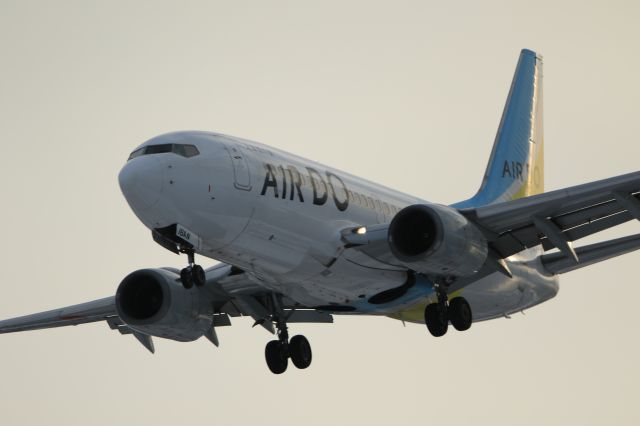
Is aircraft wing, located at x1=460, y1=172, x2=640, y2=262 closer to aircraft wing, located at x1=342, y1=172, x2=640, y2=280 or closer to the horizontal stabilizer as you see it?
aircraft wing, located at x1=342, y1=172, x2=640, y2=280

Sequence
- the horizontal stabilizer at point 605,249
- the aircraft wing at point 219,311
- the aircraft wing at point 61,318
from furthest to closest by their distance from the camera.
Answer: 1. the aircraft wing at point 61,318
2. the aircraft wing at point 219,311
3. the horizontal stabilizer at point 605,249

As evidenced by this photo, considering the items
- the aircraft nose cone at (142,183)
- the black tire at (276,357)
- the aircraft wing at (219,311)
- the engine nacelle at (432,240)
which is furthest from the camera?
the aircraft wing at (219,311)

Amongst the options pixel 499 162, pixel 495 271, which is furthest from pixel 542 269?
pixel 499 162

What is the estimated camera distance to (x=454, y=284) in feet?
119

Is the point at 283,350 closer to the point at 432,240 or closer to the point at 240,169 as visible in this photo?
the point at 432,240

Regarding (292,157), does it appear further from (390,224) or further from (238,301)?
(238,301)

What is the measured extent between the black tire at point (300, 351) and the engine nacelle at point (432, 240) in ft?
18.3

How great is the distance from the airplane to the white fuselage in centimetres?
3

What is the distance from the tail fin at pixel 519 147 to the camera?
44375mm

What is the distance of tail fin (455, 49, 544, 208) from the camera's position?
44375mm

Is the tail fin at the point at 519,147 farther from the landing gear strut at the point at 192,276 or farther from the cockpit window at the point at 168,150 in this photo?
the cockpit window at the point at 168,150

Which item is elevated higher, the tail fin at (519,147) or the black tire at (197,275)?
the tail fin at (519,147)

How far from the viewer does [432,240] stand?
33.2 m

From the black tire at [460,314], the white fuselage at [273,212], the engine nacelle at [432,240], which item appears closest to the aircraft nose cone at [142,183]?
the white fuselage at [273,212]
